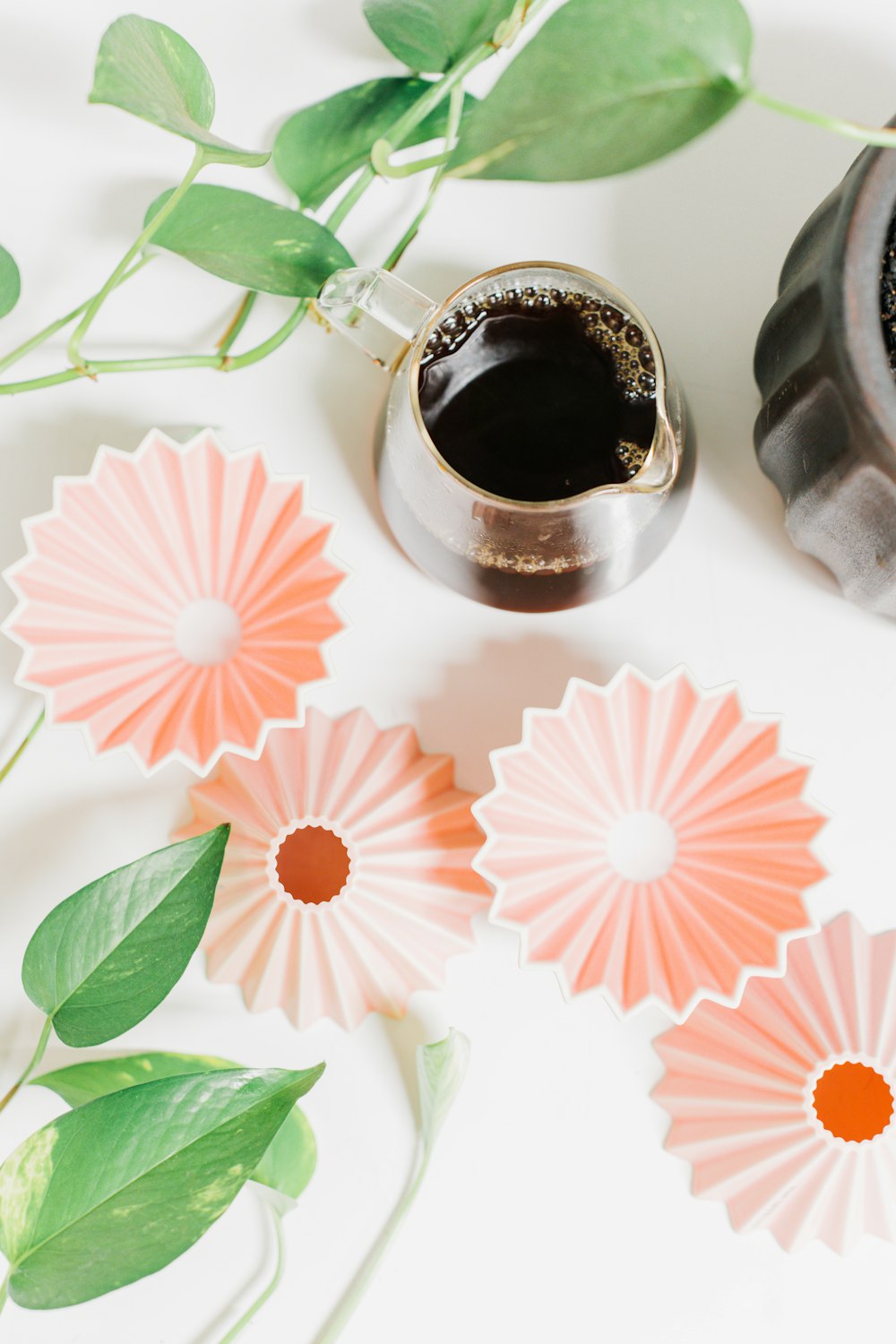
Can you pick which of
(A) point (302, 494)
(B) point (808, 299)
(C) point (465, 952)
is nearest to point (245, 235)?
(A) point (302, 494)

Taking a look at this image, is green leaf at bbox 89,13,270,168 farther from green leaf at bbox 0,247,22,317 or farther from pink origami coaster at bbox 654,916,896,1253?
pink origami coaster at bbox 654,916,896,1253

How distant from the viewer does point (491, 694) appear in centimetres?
54

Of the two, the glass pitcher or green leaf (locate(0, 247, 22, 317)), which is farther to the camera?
green leaf (locate(0, 247, 22, 317))

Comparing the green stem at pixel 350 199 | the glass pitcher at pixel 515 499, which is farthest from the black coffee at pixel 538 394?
the green stem at pixel 350 199

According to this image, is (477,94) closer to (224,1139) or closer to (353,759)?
(353,759)

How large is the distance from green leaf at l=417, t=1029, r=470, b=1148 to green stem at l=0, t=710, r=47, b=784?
235 mm

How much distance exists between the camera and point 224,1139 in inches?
16.1

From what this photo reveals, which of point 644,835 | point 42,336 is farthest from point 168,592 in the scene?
point 644,835

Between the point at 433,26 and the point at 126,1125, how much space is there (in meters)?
0.47

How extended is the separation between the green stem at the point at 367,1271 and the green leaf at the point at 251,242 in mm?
398

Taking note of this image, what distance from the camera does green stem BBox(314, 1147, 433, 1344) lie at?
529 millimetres

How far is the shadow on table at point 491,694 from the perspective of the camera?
1.75 feet

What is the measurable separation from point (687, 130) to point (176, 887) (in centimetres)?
32

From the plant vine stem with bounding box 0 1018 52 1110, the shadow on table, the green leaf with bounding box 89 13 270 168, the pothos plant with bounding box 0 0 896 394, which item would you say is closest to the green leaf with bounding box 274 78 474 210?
the pothos plant with bounding box 0 0 896 394
